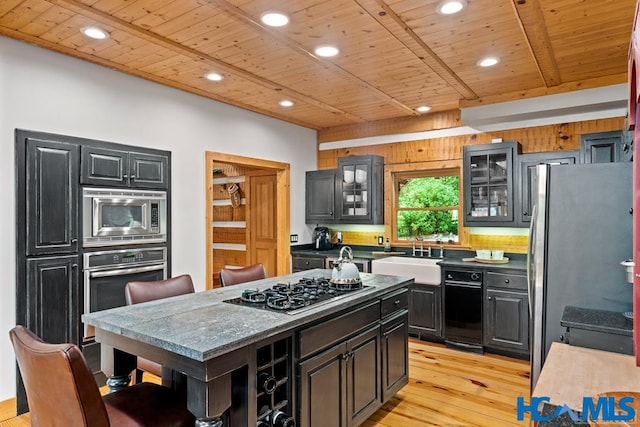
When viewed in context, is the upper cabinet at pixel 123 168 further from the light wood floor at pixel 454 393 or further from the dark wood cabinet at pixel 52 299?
the light wood floor at pixel 454 393

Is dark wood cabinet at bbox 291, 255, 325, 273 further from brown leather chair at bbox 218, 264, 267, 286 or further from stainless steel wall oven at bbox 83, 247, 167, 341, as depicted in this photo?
stainless steel wall oven at bbox 83, 247, 167, 341

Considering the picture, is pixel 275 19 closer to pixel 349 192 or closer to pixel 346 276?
pixel 346 276

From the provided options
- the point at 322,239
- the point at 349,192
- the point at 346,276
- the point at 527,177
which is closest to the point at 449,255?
the point at 527,177

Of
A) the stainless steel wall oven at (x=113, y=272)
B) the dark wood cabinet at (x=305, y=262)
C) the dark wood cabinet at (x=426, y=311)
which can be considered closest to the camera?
the stainless steel wall oven at (x=113, y=272)

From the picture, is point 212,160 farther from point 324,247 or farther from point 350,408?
point 350,408

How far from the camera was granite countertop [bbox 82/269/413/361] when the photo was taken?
167 cm

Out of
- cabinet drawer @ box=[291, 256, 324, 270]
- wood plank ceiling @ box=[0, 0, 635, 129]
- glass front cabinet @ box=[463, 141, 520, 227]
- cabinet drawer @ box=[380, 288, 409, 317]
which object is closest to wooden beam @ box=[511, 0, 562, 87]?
wood plank ceiling @ box=[0, 0, 635, 129]

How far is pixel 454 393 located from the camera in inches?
130

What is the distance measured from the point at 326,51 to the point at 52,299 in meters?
2.85

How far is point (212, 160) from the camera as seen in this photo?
446cm

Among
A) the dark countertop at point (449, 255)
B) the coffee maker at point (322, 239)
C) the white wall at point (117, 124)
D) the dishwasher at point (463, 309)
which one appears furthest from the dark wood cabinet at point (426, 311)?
the white wall at point (117, 124)

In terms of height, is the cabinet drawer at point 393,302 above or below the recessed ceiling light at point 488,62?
below

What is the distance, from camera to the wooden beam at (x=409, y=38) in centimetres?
249

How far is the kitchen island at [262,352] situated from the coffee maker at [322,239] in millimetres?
2826
